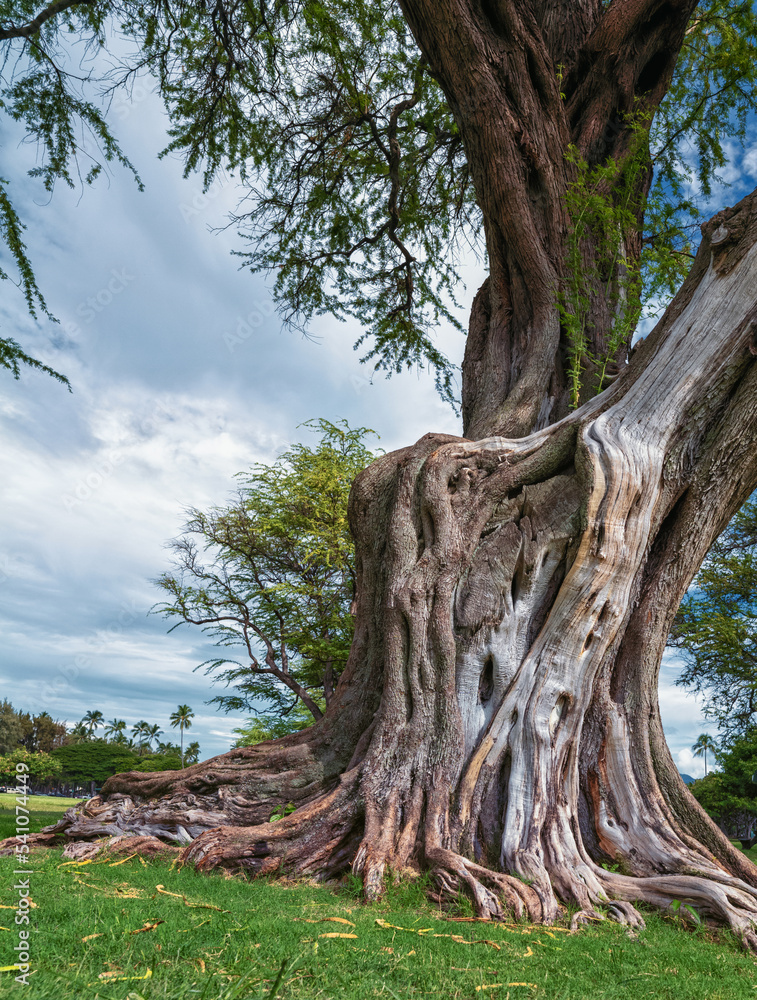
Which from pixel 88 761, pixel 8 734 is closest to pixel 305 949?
pixel 8 734

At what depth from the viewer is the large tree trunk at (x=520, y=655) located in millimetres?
4215

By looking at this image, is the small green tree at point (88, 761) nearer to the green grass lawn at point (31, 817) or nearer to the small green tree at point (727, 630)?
the green grass lawn at point (31, 817)

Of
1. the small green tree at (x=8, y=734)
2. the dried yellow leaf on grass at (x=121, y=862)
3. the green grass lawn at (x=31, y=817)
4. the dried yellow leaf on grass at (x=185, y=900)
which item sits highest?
the small green tree at (x=8, y=734)

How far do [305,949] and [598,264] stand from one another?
25.3 feet

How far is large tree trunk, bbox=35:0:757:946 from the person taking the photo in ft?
13.8

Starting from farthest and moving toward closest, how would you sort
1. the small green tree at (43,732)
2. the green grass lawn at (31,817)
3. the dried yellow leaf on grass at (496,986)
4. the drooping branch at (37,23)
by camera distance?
the small green tree at (43,732)
the drooping branch at (37,23)
the green grass lawn at (31,817)
the dried yellow leaf on grass at (496,986)

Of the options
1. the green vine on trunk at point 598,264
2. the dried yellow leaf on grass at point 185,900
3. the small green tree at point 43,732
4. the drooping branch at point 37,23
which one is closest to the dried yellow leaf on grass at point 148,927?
the dried yellow leaf on grass at point 185,900

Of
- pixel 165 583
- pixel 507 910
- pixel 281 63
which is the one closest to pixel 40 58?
pixel 281 63

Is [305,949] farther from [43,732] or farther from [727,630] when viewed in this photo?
[43,732]

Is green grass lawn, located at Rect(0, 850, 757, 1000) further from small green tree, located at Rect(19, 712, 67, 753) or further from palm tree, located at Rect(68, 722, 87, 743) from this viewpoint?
palm tree, located at Rect(68, 722, 87, 743)

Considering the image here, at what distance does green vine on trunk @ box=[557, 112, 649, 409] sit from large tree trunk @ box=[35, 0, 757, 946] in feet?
3.57

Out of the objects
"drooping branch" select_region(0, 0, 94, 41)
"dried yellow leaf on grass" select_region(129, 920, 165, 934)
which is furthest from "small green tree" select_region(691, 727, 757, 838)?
"drooping branch" select_region(0, 0, 94, 41)

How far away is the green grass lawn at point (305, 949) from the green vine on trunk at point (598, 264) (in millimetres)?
5210

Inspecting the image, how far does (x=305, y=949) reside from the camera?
2.21m
